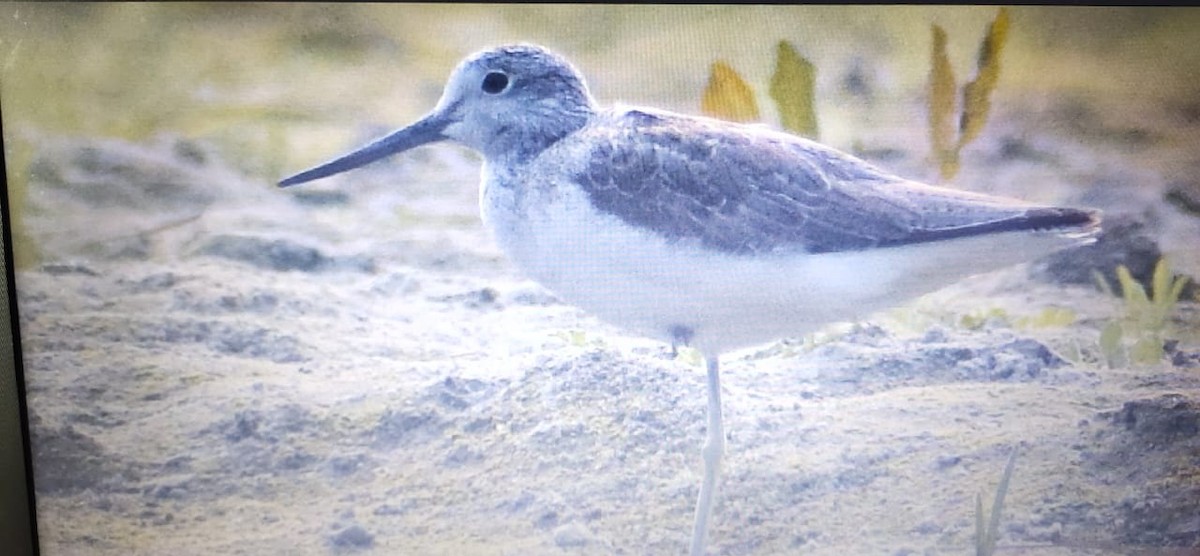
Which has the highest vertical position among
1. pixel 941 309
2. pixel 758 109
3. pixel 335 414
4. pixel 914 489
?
pixel 758 109

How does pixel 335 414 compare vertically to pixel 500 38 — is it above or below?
below

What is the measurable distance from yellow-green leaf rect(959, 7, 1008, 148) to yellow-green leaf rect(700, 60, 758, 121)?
0.28 m

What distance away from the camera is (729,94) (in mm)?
1214

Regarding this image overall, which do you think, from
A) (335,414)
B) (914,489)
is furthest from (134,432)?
(914,489)

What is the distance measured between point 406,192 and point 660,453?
0.47m

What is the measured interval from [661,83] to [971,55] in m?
0.41

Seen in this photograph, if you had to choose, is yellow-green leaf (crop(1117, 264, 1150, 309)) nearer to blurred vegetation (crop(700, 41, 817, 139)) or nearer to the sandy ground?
the sandy ground

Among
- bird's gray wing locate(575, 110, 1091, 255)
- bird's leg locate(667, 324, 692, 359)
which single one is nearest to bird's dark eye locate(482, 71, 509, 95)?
bird's gray wing locate(575, 110, 1091, 255)

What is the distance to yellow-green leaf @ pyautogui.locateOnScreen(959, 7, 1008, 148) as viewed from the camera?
1231 millimetres

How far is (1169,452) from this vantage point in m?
1.28

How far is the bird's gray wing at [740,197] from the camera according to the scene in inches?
45.8

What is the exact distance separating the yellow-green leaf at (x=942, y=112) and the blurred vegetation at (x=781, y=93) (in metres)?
0.16

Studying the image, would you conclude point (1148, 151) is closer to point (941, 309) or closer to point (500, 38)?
point (941, 309)

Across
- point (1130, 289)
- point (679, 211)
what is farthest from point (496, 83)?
point (1130, 289)
